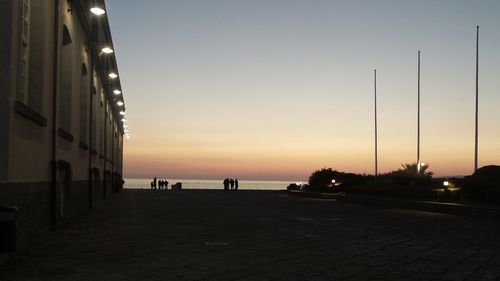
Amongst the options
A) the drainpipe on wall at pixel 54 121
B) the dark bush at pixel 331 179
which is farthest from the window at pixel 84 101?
the dark bush at pixel 331 179

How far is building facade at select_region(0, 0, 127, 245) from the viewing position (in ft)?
33.8

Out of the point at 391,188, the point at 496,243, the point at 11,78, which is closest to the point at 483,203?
the point at 391,188

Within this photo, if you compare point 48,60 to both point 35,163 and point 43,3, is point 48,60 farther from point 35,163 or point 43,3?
point 35,163

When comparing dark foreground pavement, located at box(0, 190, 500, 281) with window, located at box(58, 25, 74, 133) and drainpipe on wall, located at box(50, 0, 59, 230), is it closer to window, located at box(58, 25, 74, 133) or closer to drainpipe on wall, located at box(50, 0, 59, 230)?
drainpipe on wall, located at box(50, 0, 59, 230)

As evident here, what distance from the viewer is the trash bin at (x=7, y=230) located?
325 inches

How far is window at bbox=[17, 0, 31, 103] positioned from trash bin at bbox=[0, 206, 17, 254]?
3737 mm

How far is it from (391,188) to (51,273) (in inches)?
1126

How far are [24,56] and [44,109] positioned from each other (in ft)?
6.64

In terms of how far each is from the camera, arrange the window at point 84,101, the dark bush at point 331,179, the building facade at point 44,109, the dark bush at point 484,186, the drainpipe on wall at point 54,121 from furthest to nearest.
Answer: the dark bush at point 331,179
the dark bush at point 484,186
the window at point 84,101
the drainpipe on wall at point 54,121
the building facade at point 44,109

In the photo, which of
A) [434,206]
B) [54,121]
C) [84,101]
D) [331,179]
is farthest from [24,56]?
[331,179]

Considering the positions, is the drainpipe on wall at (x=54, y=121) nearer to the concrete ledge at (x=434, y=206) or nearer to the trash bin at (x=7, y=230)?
the trash bin at (x=7, y=230)

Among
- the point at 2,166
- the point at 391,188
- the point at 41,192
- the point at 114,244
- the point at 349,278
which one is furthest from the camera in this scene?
the point at 391,188

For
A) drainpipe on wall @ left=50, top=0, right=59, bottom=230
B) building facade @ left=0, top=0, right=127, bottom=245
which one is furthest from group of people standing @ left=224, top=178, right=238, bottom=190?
drainpipe on wall @ left=50, top=0, right=59, bottom=230

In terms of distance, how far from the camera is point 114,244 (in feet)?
41.5
